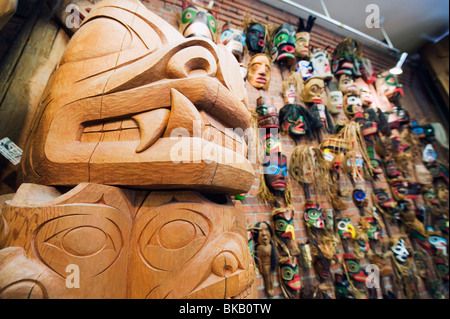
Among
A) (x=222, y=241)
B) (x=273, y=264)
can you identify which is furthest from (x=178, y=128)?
(x=273, y=264)

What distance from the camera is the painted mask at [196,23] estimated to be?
4.07 feet

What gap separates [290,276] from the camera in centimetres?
119

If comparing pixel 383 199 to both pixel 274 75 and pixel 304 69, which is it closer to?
pixel 304 69

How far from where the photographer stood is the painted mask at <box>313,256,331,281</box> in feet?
4.42

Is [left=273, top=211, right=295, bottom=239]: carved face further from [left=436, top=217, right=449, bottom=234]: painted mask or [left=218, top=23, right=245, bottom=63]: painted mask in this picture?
[left=436, top=217, right=449, bottom=234]: painted mask

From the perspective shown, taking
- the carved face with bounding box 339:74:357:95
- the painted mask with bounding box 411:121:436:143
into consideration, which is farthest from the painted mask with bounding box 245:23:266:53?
the painted mask with bounding box 411:121:436:143

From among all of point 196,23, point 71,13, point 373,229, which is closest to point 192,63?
point 71,13

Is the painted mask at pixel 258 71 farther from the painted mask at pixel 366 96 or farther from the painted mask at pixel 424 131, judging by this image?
the painted mask at pixel 424 131

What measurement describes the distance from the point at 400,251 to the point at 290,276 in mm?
1342

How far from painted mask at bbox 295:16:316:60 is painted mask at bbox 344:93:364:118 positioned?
25.8 inches

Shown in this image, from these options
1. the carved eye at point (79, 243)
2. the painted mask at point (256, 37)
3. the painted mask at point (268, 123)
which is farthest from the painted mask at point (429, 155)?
the carved eye at point (79, 243)

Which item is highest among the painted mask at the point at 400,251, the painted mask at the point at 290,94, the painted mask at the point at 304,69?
the painted mask at the point at 304,69

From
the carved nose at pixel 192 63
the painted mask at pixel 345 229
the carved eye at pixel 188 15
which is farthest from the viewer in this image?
the painted mask at pixel 345 229
